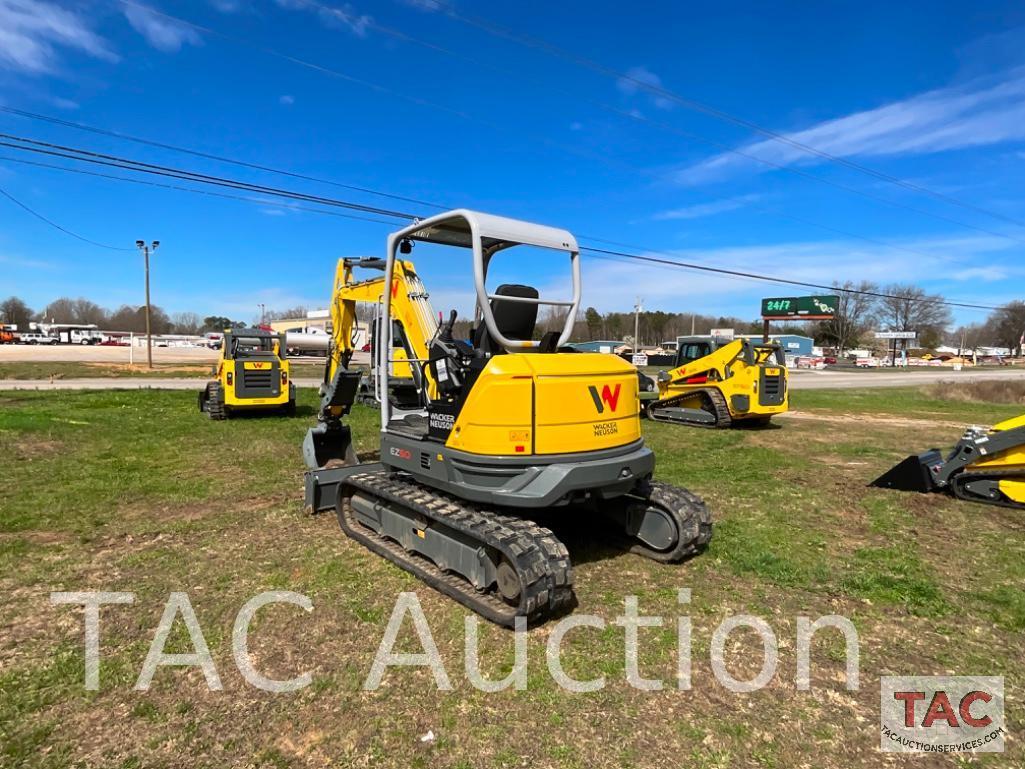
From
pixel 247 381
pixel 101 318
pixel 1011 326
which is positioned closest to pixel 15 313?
pixel 101 318

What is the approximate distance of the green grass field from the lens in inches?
118

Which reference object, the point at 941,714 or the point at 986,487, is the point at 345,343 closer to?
the point at 941,714

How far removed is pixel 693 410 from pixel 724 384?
1128mm

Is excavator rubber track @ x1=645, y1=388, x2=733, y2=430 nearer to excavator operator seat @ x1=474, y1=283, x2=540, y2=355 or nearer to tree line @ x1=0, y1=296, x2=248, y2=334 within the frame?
excavator operator seat @ x1=474, y1=283, x2=540, y2=355

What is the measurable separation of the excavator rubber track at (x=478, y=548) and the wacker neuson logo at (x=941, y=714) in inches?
76.2

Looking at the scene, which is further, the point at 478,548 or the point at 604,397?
the point at 604,397

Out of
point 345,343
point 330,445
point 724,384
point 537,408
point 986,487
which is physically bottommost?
point 986,487

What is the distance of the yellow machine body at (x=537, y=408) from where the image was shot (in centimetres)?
445

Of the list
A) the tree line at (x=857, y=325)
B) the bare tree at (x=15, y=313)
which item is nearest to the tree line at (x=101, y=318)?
the bare tree at (x=15, y=313)

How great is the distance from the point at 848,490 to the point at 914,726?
5.68 meters

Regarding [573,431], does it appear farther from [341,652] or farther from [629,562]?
[341,652]

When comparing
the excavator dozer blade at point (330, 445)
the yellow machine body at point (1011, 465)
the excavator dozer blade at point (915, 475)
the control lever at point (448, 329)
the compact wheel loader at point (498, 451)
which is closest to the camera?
the compact wheel loader at point (498, 451)

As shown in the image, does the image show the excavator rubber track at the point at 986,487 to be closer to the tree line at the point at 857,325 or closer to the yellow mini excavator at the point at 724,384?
the yellow mini excavator at the point at 724,384

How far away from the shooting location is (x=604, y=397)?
4785mm
